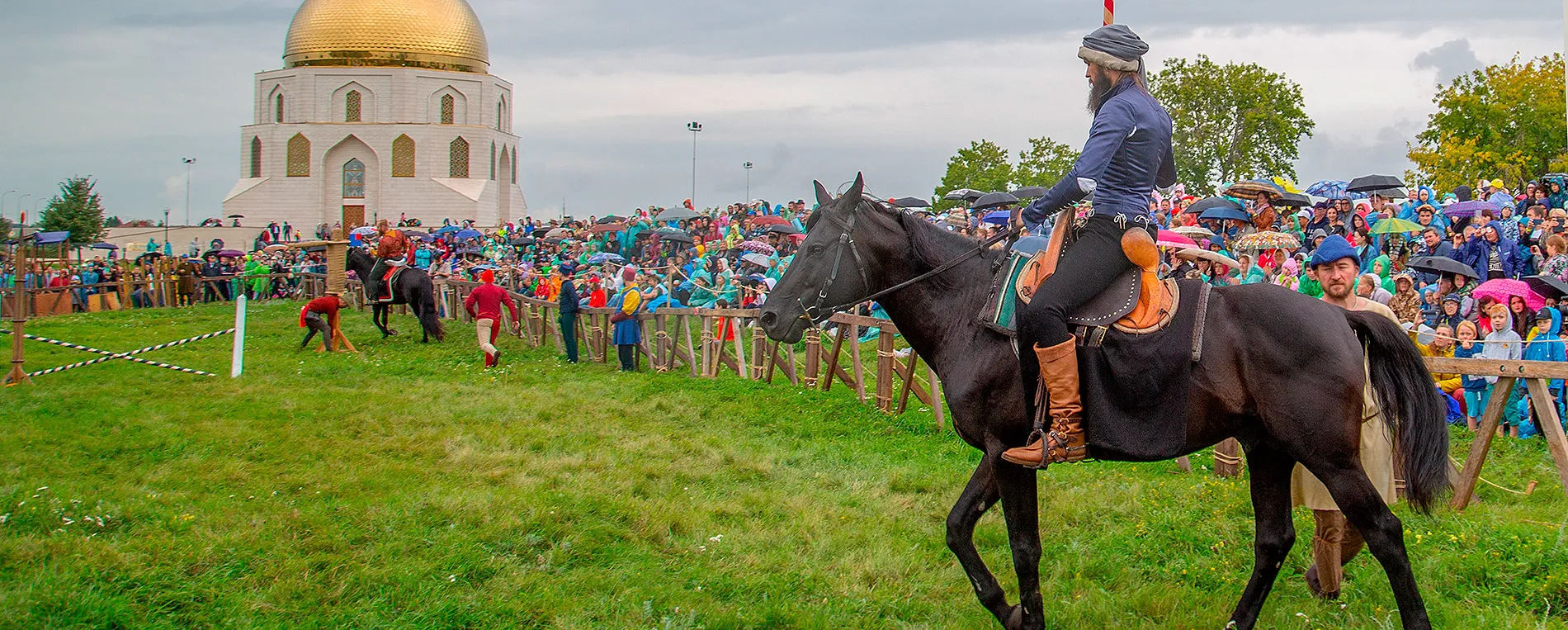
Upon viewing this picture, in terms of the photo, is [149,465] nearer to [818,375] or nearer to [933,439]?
[933,439]

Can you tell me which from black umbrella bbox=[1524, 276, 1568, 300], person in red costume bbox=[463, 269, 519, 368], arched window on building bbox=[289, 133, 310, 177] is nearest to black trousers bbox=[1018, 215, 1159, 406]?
black umbrella bbox=[1524, 276, 1568, 300]

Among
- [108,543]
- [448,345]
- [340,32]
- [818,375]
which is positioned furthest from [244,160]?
[108,543]

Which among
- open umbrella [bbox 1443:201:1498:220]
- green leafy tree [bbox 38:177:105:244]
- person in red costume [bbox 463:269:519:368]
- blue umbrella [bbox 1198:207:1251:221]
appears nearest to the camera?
open umbrella [bbox 1443:201:1498:220]

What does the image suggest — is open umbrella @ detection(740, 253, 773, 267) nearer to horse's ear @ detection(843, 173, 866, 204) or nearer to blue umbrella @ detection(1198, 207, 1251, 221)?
blue umbrella @ detection(1198, 207, 1251, 221)

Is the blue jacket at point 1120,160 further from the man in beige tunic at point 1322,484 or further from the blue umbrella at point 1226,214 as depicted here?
the blue umbrella at point 1226,214

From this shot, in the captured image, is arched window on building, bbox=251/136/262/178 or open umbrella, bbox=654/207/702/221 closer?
open umbrella, bbox=654/207/702/221

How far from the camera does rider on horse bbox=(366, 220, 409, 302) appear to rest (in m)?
22.7

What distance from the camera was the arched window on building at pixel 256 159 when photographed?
225 ft

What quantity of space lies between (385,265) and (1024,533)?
1951cm

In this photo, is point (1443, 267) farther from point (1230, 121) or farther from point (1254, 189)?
point (1230, 121)

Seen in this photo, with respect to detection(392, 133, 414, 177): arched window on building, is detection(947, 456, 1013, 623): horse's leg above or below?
below

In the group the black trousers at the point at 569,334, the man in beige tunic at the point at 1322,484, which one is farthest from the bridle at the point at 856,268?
the black trousers at the point at 569,334

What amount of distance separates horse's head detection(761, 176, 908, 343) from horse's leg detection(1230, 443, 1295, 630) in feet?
7.16

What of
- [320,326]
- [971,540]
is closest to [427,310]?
[320,326]
